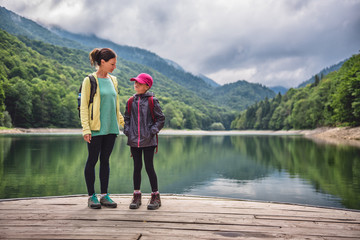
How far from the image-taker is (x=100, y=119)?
4.61 metres

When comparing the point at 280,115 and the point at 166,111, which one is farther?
the point at 166,111

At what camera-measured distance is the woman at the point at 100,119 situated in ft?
14.6

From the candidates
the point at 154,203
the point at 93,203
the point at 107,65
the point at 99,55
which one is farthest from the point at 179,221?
the point at 99,55

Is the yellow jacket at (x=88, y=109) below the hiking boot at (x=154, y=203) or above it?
above

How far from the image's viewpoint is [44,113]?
74125 millimetres

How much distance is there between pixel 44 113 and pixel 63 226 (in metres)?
79.8

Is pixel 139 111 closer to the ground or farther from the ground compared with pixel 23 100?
closer to the ground

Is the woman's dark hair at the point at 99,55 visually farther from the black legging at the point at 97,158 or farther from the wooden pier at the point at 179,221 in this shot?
the wooden pier at the point at 179,221

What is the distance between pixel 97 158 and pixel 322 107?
72713 mm

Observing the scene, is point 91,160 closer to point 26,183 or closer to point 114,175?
point 26,183

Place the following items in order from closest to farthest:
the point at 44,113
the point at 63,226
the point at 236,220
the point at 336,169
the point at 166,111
Answer: the point at 63,226 < the point at 236,220 < the point at 336,169 < the point at 44,113 < the point at 166,111

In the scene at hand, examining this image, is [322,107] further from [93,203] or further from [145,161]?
[93,203]

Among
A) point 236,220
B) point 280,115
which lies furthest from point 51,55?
point 236,220

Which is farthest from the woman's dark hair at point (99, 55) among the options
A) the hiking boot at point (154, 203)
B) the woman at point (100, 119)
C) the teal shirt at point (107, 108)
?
the hiking boot at point (154, 203)
